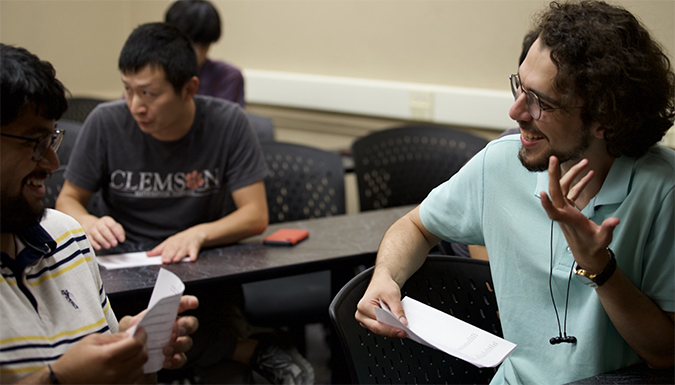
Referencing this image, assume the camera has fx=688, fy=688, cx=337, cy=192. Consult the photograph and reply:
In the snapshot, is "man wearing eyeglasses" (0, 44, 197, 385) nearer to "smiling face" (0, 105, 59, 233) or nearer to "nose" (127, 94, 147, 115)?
"smiling face" (0, 105, 59, 233)

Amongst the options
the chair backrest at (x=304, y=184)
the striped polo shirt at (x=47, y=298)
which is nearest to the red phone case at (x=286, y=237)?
the chair backrest at (x=304, y=184)

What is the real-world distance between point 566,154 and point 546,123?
2.9 inches

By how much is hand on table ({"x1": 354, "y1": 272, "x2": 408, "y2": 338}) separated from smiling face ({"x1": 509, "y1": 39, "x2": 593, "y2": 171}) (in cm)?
39

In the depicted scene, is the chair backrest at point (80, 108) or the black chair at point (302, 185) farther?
the chair backrest at point (80, 108)

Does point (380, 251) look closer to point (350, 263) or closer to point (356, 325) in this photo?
point (356, 325)

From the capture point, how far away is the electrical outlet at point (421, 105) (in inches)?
148

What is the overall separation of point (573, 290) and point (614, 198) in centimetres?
21

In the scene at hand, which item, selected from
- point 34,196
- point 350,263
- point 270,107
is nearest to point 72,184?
point 350,263

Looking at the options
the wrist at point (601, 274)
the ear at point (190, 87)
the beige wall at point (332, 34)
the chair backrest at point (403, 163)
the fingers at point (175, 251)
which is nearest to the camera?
the wrist at point (601, 274)

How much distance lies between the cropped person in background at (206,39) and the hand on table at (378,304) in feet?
7.25

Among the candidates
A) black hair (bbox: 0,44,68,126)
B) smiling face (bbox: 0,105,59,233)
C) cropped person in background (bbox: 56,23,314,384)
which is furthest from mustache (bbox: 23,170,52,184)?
cropped person in background (bbox: 56,23,314,384)

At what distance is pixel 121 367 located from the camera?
1.13 m

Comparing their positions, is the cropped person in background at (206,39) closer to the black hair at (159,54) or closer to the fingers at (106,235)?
the black hair at (159,54)

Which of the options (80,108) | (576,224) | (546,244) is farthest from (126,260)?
(80,108)
